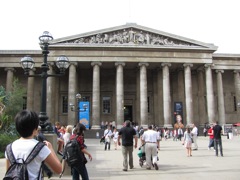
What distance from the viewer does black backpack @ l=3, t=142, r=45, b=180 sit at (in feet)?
8.91

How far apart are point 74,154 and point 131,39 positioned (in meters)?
33.4

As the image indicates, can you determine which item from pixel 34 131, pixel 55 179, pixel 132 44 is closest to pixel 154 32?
pixel 132 44

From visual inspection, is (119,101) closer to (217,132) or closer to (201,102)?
(201,102)

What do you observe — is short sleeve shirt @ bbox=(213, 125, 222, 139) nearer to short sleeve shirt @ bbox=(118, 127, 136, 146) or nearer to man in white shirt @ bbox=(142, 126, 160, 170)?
man in white shirt @ bbox=(142, 126, 160, 170)

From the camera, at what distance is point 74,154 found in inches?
258

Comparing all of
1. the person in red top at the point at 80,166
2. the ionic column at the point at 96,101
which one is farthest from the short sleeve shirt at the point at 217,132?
the ionic column at the point at 96,101

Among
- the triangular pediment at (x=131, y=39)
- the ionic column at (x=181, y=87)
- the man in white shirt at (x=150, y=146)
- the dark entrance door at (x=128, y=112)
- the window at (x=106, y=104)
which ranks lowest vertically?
the man in white shirt at (x=150, y=146)

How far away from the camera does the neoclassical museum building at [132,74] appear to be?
37.4 metres

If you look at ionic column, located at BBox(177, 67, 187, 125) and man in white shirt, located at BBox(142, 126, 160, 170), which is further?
ionic column, located at BBox(177, 67, 187, 125)

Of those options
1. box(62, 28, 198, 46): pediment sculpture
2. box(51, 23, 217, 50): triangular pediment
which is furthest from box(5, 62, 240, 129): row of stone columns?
box(62, 28, 198, 46): pediment sculpture

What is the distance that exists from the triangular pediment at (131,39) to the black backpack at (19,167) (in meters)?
35.6

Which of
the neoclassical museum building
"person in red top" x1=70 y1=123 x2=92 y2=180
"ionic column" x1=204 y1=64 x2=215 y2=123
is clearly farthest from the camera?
"ionic column" x1=204 y1=64 x2=215 y2=123

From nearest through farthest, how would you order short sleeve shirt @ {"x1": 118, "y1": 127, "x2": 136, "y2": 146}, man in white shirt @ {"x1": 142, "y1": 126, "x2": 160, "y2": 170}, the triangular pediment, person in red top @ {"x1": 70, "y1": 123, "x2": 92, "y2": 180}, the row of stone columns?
person in red top @ {"x1": 70, "y1": 123, "x2": 92, "y2": 180} → man in white shirt @ {"x1": 142, "y1": 126, "x2": 160, "y2": 170} → short sleeve shirt @ {"x1": 118, "y1": 127, "x2": 136, "y2": 146} → the row of stone columns → the triangular pediment

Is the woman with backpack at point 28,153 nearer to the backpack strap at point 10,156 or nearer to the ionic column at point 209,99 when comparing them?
the backpack strap at point 10,156
